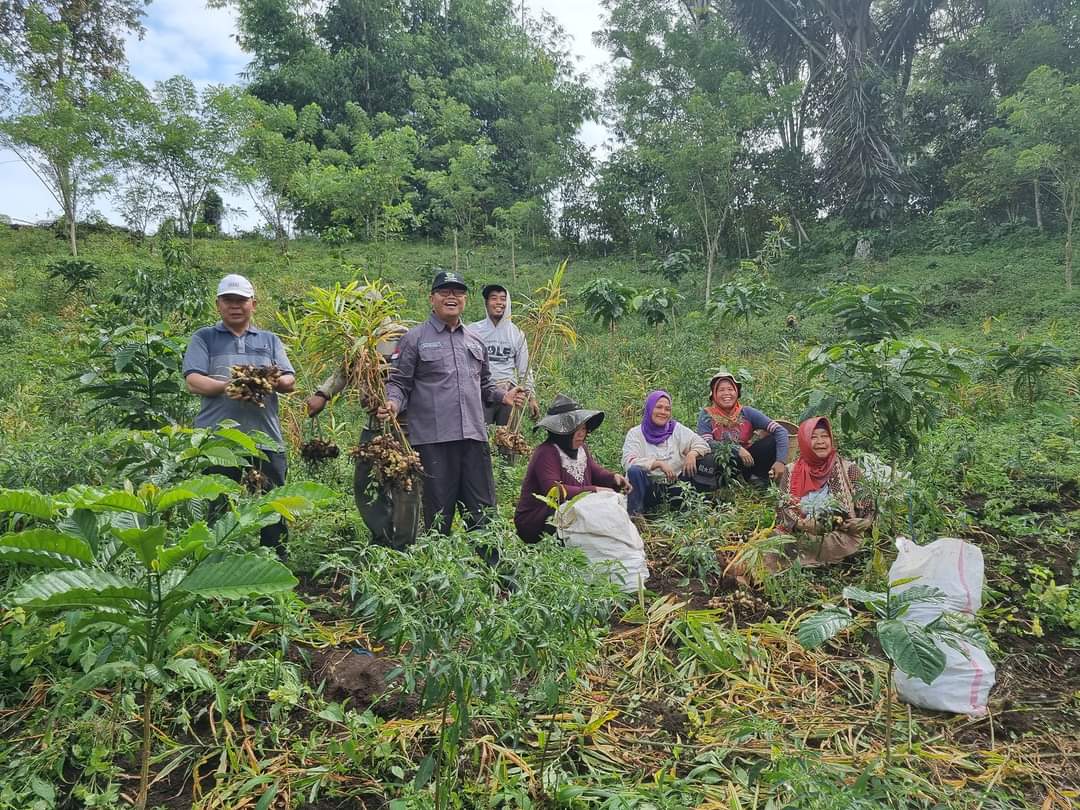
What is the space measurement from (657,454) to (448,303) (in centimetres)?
191

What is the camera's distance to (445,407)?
10.4 feet

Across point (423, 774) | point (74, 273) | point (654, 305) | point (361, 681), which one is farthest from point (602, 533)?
point (74, 273)

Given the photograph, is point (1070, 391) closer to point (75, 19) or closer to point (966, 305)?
point (966, 305)

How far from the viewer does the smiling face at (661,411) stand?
14.4 ft

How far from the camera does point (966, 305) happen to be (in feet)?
36.3

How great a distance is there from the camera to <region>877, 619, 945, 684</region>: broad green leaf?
5.68ft

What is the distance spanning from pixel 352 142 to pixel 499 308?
54.7ft

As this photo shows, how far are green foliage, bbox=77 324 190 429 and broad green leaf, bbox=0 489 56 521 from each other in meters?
1.85

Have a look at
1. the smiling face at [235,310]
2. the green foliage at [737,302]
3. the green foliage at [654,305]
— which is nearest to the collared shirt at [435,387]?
the smiling face at [235,310]

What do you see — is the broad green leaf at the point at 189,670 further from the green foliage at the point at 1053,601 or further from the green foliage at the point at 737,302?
the green foliage at the point at 737,302

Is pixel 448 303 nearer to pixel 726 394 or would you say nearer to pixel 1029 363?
pixel 726 394

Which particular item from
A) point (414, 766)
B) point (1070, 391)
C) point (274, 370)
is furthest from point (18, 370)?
point (1070, 391)

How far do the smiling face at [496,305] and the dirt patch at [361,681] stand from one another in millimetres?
2558

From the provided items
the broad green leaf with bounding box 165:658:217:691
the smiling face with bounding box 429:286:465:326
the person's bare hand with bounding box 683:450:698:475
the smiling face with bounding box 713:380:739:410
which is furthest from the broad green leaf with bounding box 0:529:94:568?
the smiling face with bounding box 713:380:739:410
